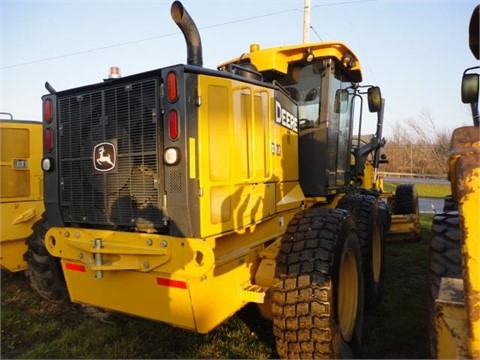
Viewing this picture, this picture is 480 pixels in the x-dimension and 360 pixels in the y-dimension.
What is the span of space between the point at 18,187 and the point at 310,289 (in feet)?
13.9

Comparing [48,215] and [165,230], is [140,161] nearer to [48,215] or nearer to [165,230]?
[165,230]

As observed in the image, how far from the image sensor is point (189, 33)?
120 inches

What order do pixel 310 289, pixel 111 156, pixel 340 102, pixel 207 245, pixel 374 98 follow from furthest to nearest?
pixel 374 98
pixel 340 102
pixel 111 156
pixel 310 289
pixel 207 245

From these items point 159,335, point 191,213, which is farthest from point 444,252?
point 159,335

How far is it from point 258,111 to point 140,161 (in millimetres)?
1020

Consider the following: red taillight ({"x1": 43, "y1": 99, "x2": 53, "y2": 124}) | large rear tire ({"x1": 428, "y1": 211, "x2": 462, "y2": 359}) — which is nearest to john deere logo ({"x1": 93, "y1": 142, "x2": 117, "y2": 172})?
red taillight ({"x1": 43, "y1": 99, "x2": 53, "y2": 124})

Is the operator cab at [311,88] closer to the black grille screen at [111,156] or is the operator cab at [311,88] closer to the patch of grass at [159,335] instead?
the patch of grass at [159,335]

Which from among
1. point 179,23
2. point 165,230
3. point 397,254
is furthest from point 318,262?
point 397,254

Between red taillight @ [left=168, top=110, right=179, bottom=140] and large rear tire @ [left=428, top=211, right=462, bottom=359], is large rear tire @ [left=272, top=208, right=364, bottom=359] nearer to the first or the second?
large rear tire @ [left=428, top=211, right=462, bottom=359]

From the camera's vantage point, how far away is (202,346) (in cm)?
348

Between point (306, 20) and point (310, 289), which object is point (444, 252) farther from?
point (306, 20)

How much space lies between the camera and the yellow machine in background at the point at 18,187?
198 inches

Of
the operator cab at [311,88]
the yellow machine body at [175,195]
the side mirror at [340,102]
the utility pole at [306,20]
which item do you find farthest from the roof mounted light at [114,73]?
the utility pole at [306,20]

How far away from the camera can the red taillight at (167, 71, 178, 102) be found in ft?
8.36
